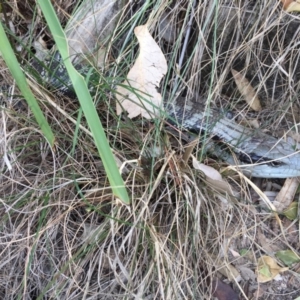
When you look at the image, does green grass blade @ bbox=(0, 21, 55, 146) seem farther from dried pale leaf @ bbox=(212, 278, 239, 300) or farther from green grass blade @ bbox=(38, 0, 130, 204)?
dried pale leaf @ bbox=(212, 278, 239, 300)

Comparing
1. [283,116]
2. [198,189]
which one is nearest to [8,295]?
[198,189]

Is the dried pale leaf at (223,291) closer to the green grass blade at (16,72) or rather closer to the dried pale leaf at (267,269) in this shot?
the dried pale leaf at (267,269)

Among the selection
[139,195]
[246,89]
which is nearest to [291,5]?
[246,89]

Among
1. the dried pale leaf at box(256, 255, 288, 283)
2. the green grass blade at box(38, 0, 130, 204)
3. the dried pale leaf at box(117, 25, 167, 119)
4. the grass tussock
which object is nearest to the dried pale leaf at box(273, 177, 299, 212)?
the grass tussock

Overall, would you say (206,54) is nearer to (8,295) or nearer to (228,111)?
(228,111)

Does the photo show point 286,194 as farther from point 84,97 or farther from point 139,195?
point 84,97
